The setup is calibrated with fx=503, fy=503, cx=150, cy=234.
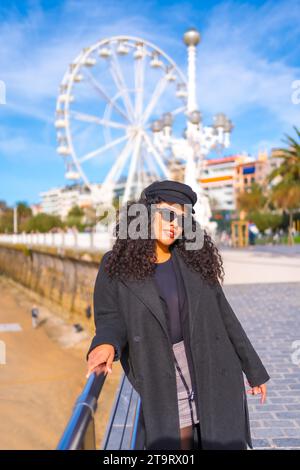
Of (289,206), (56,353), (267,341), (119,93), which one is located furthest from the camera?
(289,206)

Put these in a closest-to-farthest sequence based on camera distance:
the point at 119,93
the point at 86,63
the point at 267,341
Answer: the point at 267,341 → the point at 86,63 → the point at 119,93

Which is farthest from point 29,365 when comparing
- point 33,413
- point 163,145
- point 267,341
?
point 267,341

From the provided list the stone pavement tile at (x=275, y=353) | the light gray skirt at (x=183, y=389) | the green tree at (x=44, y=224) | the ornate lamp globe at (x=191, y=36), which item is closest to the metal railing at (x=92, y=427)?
the light gray skirt at (x=183, y=389)

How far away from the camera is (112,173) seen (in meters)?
26.9

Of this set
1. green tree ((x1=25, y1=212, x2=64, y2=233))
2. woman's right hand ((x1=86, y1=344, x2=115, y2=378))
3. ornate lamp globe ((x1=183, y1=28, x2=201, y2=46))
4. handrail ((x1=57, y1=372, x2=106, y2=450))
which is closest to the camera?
handrail ((x1=57, y1=372, x2=106, y2=450))

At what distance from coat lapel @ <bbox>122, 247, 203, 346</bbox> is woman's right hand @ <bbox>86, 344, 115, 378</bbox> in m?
0.21

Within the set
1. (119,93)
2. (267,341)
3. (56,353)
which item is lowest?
(56,353)

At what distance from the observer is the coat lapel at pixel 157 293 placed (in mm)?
1907

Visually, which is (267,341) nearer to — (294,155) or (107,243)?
(107,243)

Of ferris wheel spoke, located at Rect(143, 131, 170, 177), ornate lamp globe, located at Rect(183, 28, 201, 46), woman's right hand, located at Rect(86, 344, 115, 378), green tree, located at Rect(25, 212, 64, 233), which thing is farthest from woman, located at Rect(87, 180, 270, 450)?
green tree, located at Rect(25, 212, 64, 233)

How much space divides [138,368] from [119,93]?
2736cm

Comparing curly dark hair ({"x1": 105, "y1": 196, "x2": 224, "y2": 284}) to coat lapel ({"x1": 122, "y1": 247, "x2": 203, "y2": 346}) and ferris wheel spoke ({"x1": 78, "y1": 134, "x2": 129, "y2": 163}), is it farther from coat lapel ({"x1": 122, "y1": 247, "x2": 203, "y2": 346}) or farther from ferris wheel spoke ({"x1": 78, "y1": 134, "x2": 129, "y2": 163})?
ferris wheel spoke ({"x1": 78, "y1": 134, "x2": 129, "y2": 163})

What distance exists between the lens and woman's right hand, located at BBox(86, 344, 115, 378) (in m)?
1.84

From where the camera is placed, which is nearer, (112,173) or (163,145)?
(163,145)
